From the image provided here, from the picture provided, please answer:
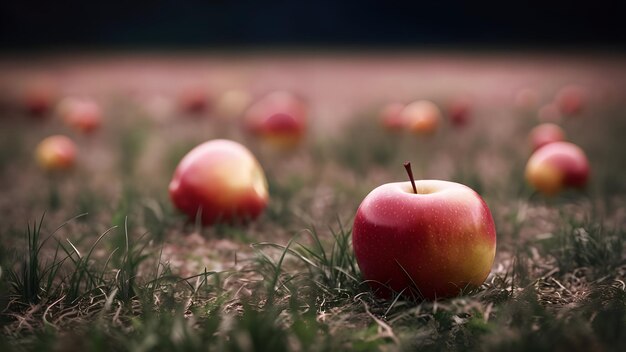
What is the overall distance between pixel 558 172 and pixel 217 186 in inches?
73.4

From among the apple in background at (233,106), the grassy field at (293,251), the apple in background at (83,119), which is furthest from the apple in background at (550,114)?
the apple in background at (83,119)

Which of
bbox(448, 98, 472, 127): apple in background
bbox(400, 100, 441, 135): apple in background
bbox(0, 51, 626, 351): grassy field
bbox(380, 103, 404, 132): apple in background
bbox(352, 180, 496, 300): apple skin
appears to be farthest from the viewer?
bbox(448, 98, 472, 127): apple in background

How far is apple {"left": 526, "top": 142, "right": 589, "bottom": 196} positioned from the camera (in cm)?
315

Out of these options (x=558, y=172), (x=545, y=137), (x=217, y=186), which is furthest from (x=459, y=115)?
(x=217, y=186)

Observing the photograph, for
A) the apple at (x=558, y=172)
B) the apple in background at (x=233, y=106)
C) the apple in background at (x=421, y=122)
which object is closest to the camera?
the apple at (x=558, y=172)

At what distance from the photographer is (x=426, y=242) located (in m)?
1.78

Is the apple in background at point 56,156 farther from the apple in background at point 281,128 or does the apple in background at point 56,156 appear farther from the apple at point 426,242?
the apple at point 426,242

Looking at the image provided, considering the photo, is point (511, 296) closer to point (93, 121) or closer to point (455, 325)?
point (455, 325)

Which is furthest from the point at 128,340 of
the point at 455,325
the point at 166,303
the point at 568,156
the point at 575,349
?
the point at 568,156

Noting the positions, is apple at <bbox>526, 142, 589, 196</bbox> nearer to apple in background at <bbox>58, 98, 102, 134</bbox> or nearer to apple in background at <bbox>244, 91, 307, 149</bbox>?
apple in background at <bbox>244, 91, 307, 149</bbox>

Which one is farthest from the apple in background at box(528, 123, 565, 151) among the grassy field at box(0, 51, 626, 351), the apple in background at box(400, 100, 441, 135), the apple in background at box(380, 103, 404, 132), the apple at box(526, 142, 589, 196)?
the apple in background at box(380, 103, 404, 132)

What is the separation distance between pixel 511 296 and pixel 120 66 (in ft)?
40.7

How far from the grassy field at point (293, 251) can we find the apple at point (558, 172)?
0.10m

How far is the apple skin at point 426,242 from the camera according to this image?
178 cm
